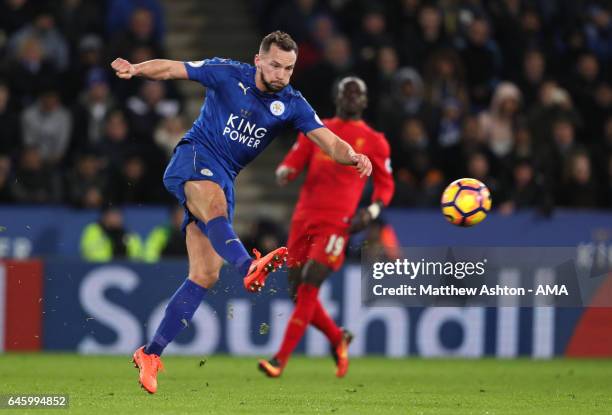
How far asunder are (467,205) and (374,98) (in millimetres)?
6371

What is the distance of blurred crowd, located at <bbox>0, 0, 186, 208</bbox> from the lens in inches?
560

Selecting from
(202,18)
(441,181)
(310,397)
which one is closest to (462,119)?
(441,181)

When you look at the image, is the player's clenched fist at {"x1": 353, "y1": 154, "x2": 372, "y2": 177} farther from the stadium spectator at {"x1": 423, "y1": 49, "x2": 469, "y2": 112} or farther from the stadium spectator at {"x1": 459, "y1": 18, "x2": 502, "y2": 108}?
the stadium spectator at {"x1": 459, "y1": 18, "x2": 502, "y2": 108}

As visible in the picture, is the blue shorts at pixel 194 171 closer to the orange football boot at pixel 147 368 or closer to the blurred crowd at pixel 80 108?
the orange football boot at pixel 147 368

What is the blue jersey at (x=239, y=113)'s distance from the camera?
867 cm

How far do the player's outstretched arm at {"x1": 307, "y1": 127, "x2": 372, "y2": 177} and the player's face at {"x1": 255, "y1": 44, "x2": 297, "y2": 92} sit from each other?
0.39 metres

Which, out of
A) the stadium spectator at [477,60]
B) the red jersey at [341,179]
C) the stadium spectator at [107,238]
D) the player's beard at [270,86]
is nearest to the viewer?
the player's beard at [270,86]

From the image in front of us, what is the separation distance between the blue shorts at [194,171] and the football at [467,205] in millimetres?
1790

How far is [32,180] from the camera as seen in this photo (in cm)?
1409

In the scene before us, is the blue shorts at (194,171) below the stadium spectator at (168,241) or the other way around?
the other way around

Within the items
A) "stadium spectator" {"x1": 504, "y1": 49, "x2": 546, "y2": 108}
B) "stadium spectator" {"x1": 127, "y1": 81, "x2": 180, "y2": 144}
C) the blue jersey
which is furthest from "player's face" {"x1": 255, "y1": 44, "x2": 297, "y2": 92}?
"stadium spectator" {"x1": 504, "y1": 49, "x2": 546, "y2": 108}

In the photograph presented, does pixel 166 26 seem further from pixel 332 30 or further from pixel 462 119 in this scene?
pixel 462 119

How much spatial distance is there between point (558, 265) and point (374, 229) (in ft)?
6.25

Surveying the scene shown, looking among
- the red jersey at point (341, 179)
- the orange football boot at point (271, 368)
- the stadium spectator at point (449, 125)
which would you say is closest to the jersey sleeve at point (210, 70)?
the red jersey at point (341, 179)
